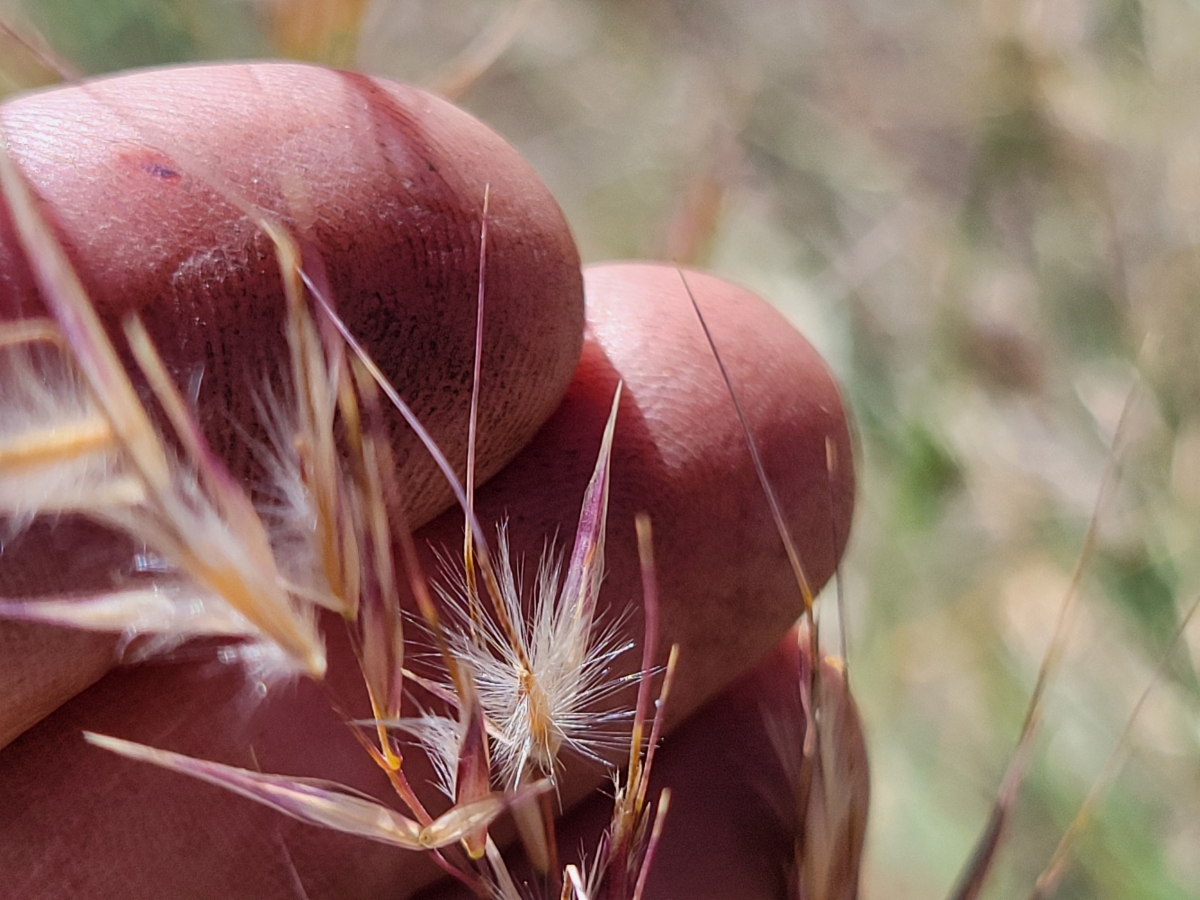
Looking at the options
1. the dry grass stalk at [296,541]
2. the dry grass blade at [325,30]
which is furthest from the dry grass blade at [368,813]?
the dry grass blade at [325,30]

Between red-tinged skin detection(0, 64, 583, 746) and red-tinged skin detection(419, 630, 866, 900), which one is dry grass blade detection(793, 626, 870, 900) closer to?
red-tinged skin detection(419, 630, 866, 900)

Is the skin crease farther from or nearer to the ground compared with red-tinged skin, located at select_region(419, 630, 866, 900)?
farther from the ground

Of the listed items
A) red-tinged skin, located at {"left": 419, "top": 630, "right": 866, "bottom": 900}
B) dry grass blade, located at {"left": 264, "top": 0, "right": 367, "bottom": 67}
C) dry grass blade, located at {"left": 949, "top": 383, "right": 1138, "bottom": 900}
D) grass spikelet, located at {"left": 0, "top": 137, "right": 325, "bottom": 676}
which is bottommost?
red-tinged skin, located at {"left": 419, "top": 630, "right": 866, "bottom": 900}

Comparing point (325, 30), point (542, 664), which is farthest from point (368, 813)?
point (325, 30)

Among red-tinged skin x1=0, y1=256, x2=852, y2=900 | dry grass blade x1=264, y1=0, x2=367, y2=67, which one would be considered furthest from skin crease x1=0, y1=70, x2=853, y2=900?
dry grass blade x1=264, y1=0, x2=367, y2=67

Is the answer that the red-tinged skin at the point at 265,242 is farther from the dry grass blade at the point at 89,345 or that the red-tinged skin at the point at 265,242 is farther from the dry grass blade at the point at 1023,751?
the dry grass blade at the point at 1023,751

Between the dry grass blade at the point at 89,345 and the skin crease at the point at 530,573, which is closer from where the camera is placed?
the dry grass blade at the point at 89,345

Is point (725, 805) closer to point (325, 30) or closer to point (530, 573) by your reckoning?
point (530, 573)
